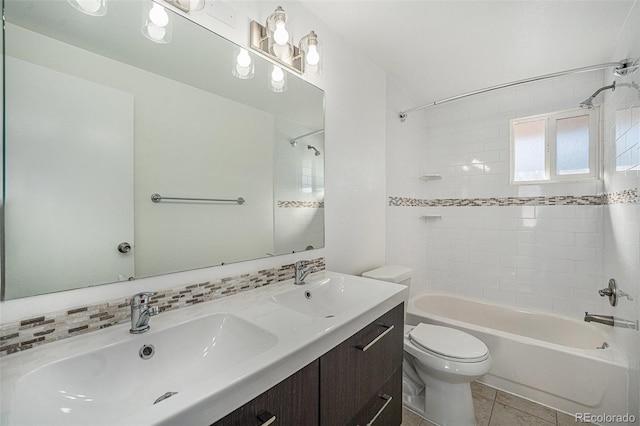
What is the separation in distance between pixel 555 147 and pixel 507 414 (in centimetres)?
228

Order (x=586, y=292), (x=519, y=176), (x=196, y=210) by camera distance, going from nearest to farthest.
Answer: (x=196, y=210) < (x=586, y=292) < (x=519, y=176)

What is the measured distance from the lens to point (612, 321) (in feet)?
4.99

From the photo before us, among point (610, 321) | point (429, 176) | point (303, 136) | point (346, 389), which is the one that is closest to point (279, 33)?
point (303, 136)

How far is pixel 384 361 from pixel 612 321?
56.3 inches

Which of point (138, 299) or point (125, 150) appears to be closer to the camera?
point (138, 299)

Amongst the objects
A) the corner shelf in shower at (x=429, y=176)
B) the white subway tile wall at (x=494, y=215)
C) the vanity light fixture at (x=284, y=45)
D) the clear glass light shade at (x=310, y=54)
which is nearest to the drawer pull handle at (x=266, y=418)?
the vanity light fixture at (x=284, y=45)

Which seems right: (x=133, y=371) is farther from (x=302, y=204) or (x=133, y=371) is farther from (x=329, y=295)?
(x=302, y=204)

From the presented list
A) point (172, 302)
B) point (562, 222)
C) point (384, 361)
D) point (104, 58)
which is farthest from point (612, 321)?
point (104, 58)

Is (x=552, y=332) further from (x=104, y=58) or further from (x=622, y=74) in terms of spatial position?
(x=104, y=58)

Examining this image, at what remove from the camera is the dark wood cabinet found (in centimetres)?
68

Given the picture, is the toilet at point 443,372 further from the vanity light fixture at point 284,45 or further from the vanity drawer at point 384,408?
the vanity light fixture at point 284,45

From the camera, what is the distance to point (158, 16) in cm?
101

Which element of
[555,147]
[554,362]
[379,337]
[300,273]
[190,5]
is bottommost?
[554,362]

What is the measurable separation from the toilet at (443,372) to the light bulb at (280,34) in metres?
1.55
